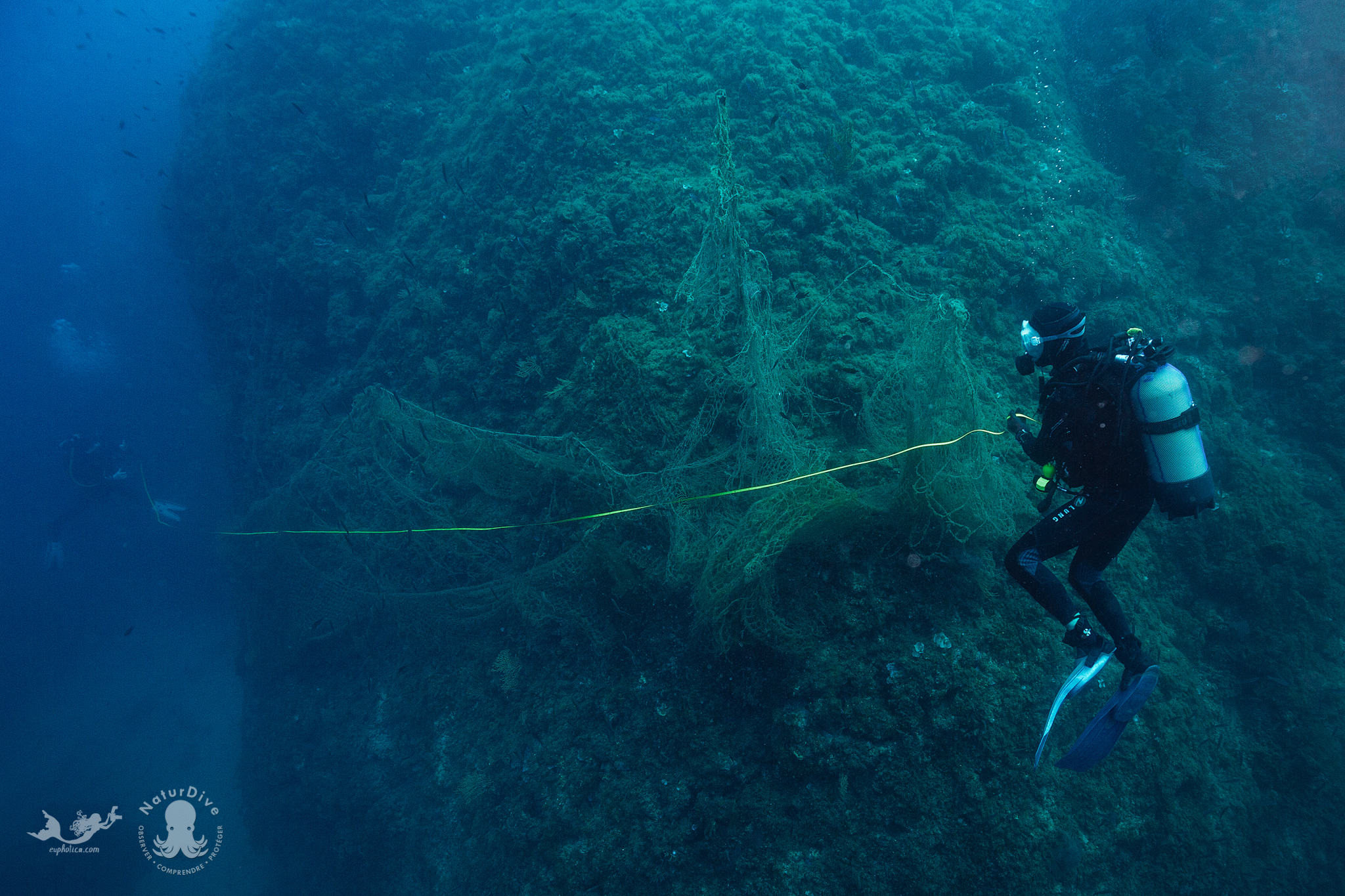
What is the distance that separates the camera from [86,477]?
1573cm

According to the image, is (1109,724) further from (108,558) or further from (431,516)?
(108,558)

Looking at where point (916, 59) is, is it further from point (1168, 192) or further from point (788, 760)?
point (788, 760)

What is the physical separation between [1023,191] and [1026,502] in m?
4.59

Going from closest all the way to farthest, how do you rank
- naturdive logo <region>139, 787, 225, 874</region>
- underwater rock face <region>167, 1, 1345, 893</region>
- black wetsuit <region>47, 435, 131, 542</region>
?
underwater rock face <region>167, 1, 1345, 893</region> → naturdive logo <region>139, 787, 225, 874</region> → black wetsuit <region>47, 435, 131, 542</region>

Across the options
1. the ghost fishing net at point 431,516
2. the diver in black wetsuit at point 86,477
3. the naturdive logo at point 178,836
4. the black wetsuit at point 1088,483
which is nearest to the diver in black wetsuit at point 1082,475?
the black wetsuit at point 1088,483

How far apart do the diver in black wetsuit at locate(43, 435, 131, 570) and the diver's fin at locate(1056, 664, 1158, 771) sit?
907 inches

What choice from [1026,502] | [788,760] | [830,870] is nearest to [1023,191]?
[1026,502]

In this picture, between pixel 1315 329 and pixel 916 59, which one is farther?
pixel 916 59

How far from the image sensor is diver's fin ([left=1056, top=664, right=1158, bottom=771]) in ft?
9.84

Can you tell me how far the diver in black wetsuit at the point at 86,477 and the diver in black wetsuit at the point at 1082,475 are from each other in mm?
22853

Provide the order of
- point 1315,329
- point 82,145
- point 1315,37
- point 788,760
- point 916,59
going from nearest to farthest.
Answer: point 788,760, point 1315,329, point 1315,37, point 916,59, point 82,145

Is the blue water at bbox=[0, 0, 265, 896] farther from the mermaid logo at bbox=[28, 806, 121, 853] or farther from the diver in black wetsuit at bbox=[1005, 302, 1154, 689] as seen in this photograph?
the diver in black wetsuit at bbox=[1005, 302, 1154, 689]

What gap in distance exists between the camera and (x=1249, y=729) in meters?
4.18

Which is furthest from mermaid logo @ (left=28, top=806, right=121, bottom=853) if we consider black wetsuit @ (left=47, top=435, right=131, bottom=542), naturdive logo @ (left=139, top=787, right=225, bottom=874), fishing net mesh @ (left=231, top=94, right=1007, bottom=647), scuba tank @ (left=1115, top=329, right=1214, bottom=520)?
scuba tank @ (left=1115, top=329, right=1214, bottom=520)
